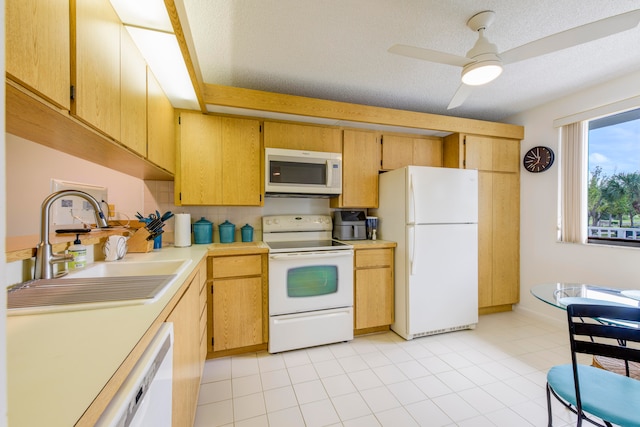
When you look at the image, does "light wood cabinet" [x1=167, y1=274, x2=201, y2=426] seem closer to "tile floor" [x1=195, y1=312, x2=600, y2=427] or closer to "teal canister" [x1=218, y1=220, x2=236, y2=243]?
"tile floor" [x1=195, y1=312, x2=600, y2=427]

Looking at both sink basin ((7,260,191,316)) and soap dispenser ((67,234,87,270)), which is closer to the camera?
sink basin ((7,260,191,316))

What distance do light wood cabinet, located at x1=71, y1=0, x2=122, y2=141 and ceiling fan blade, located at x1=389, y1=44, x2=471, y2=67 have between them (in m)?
1.39

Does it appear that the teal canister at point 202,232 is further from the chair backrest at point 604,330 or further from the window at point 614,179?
the window at point 614,179

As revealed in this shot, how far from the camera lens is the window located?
2.28 metres

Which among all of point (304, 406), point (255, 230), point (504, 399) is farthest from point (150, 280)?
point (504, 399)

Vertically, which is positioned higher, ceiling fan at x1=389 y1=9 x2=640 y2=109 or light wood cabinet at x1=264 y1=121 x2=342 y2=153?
ceiling fan at x1=389 y1=9 x2=640 y2=109

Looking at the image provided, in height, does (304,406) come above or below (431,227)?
below

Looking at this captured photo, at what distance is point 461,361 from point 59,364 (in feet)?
8.33

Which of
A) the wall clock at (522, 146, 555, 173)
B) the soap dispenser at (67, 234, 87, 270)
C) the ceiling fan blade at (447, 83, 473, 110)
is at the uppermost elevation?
the ceiling fan blade at (447, 83, 473, 110)

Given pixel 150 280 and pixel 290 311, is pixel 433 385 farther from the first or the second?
pixel 150 280

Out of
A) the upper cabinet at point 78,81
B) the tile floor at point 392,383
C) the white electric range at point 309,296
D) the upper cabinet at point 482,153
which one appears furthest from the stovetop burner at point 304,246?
the upper cabinet at point 482,153

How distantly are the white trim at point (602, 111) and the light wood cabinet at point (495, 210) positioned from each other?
0.50 meters

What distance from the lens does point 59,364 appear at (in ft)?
1.84

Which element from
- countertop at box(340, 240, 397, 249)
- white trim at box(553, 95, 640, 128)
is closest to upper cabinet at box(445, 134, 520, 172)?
white trim at box(553, 95, 640, 128)
